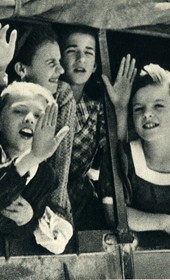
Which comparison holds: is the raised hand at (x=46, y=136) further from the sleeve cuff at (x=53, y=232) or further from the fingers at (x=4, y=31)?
the fingers at (x=4, y=31)

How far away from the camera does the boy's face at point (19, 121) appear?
24.1ft

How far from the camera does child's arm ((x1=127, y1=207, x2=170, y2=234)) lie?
25.7 feet

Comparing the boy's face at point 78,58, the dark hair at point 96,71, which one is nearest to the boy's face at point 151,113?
the dark hair at point 96,71

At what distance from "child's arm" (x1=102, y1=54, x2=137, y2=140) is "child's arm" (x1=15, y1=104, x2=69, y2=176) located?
70 centimetres

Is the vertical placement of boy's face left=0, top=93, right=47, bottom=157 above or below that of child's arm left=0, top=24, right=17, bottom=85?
below

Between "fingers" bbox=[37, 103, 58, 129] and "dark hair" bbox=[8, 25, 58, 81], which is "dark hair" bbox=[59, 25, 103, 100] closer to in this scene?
"dark hair" bbox=[8, 25, 58, 81]

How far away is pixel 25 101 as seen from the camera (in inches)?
296

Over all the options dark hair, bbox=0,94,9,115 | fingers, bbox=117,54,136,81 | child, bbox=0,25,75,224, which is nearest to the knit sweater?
child, bbox=0,25,75,224

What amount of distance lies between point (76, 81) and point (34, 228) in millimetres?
1630

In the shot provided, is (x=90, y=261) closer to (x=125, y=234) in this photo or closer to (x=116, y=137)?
(x=125, y=234)

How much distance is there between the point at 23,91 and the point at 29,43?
50cm

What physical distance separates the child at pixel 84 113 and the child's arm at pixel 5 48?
614 mm

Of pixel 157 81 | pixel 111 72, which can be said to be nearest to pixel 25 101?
pixel 111 72

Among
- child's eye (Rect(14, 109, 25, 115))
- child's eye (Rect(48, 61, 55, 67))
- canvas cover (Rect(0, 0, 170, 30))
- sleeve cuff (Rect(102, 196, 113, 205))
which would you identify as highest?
canvas cover (Rect(0, 0, 170, 30))
